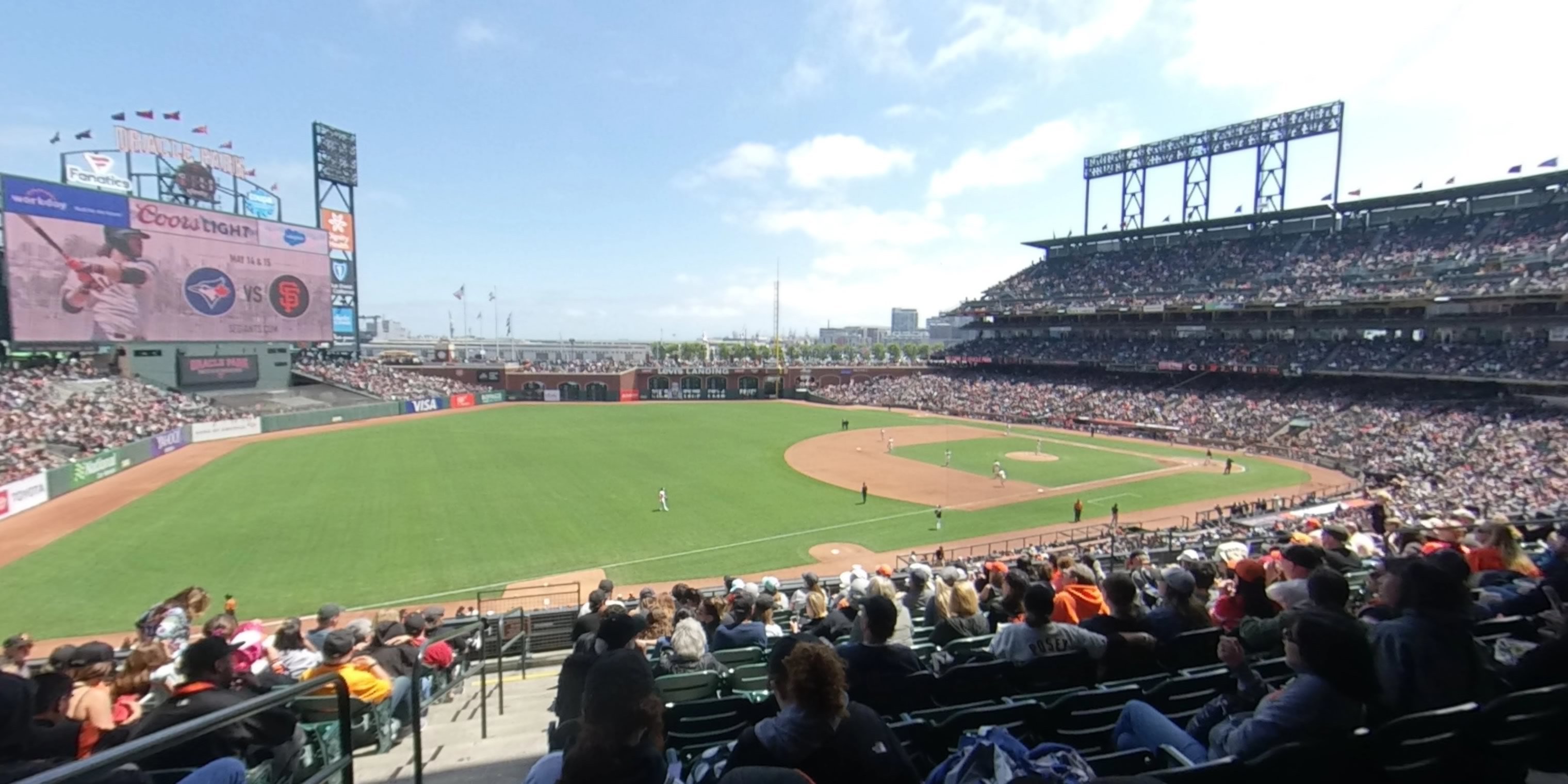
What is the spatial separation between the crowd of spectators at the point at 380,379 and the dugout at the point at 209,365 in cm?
366

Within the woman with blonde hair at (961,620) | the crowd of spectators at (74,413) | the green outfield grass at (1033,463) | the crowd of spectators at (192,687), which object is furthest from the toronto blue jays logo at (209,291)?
the woman with blonde hair at (961,620)

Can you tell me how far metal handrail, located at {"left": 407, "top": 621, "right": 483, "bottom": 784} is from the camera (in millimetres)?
5090

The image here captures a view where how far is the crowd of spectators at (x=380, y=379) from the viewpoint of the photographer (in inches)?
2397

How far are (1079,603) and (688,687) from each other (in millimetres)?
3946

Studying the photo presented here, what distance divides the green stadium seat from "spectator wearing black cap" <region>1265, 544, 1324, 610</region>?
4.74 m

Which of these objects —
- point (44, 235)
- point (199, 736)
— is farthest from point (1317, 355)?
point (44, 235)

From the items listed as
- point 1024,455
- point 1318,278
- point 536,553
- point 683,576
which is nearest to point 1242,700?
point 683,576

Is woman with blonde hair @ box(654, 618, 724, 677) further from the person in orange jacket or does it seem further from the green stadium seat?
the person in orange jacket

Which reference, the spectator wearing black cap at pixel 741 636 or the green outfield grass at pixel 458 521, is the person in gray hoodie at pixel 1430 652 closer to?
the spectator wearing black cap at pixel 741 636

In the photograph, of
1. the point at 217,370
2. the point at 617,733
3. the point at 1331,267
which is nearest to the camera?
the point at 617,733

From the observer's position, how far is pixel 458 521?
26.5 metres

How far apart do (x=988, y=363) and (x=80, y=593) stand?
7241 cm

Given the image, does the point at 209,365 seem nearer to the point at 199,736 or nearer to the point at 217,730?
the point at 217,730

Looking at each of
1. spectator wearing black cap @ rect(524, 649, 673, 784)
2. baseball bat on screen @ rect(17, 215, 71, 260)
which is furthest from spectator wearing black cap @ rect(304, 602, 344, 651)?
baseball bat on screen @ rect(17, 215, 71, 260)
